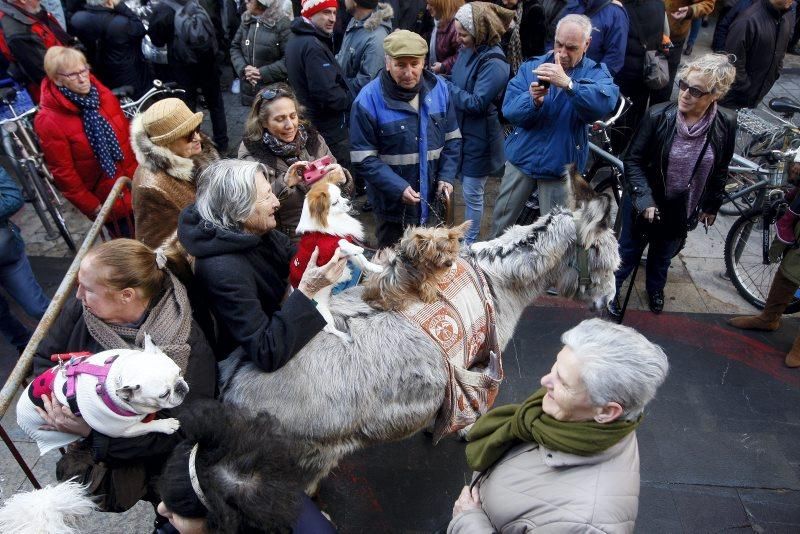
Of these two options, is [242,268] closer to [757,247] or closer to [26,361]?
[26,361]

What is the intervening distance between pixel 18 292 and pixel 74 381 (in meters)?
2.66

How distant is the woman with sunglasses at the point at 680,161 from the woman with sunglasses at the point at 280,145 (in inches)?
90.9

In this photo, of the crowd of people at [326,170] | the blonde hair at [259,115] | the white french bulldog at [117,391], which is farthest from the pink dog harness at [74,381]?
the blonde hair at [259,115]

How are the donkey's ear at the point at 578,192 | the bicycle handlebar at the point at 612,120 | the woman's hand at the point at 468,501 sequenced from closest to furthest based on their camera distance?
the woman's hand at the point at 468,501 → the donkey's ear at the point at 578,192 → the bicycle handlebar at the point at 612,120

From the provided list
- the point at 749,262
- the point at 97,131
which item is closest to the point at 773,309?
the point at 749,262

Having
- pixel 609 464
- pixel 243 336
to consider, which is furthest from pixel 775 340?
pixel 243 336

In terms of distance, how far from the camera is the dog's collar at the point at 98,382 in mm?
2045

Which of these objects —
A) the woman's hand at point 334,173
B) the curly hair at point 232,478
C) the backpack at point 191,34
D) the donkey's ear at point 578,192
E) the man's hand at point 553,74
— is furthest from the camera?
the backpack at point 191,34

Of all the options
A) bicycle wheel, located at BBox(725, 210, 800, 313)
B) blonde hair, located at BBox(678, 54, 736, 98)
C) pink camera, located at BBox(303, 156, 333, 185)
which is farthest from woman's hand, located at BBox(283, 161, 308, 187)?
bicycle wheel, located at BBox(725, 210, 800, 313)

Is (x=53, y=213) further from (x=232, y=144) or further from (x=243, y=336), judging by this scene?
(x=243, y=336)

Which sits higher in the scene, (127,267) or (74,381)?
(127,267)

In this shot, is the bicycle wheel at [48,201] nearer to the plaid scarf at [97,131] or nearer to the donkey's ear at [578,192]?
the plaid scarf at [97,131]

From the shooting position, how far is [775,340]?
470 centimetres

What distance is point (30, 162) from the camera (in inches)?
203
